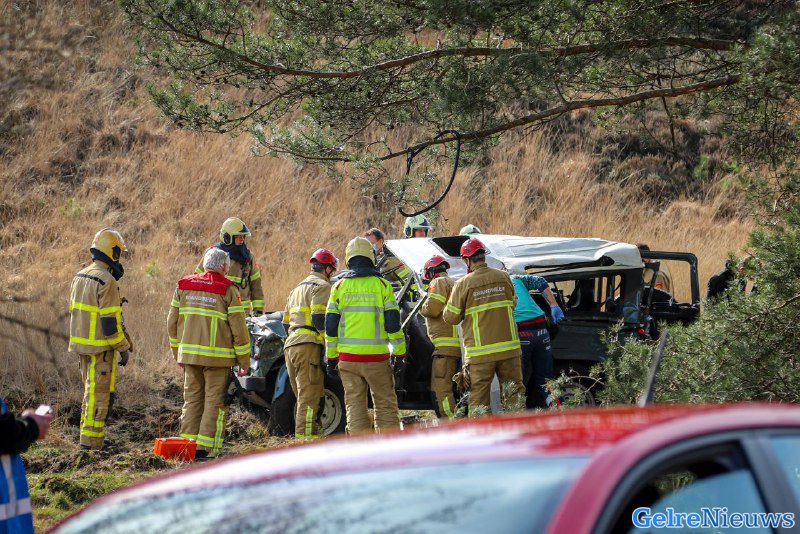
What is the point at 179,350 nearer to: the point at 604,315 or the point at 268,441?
the point at 268,441

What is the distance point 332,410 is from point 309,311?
1.13m

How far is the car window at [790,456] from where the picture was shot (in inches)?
92.9

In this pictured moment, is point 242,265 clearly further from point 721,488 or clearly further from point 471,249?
point 721,488

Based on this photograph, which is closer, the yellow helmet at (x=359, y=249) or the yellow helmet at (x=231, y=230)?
the yellow helmet at (x=359, y=249)

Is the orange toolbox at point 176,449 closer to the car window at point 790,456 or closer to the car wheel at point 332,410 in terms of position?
the car wheel at point 332,410

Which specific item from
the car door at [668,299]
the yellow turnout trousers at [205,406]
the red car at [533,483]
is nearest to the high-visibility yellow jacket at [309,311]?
the yellow turnout trousers at [205,406]

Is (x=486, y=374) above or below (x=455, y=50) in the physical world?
below

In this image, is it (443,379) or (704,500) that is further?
(443,379)

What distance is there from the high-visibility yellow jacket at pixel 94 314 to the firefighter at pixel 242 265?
175cm

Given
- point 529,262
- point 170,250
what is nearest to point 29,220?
point 170,250

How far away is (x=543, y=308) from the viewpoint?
9.31 m

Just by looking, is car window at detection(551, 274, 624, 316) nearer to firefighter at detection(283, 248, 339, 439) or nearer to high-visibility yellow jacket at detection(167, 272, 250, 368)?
firefighter at detection(283, 248, 339, 439)

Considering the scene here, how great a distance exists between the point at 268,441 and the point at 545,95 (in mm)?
4106

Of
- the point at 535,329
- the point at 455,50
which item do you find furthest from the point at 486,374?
the point at 455,50
